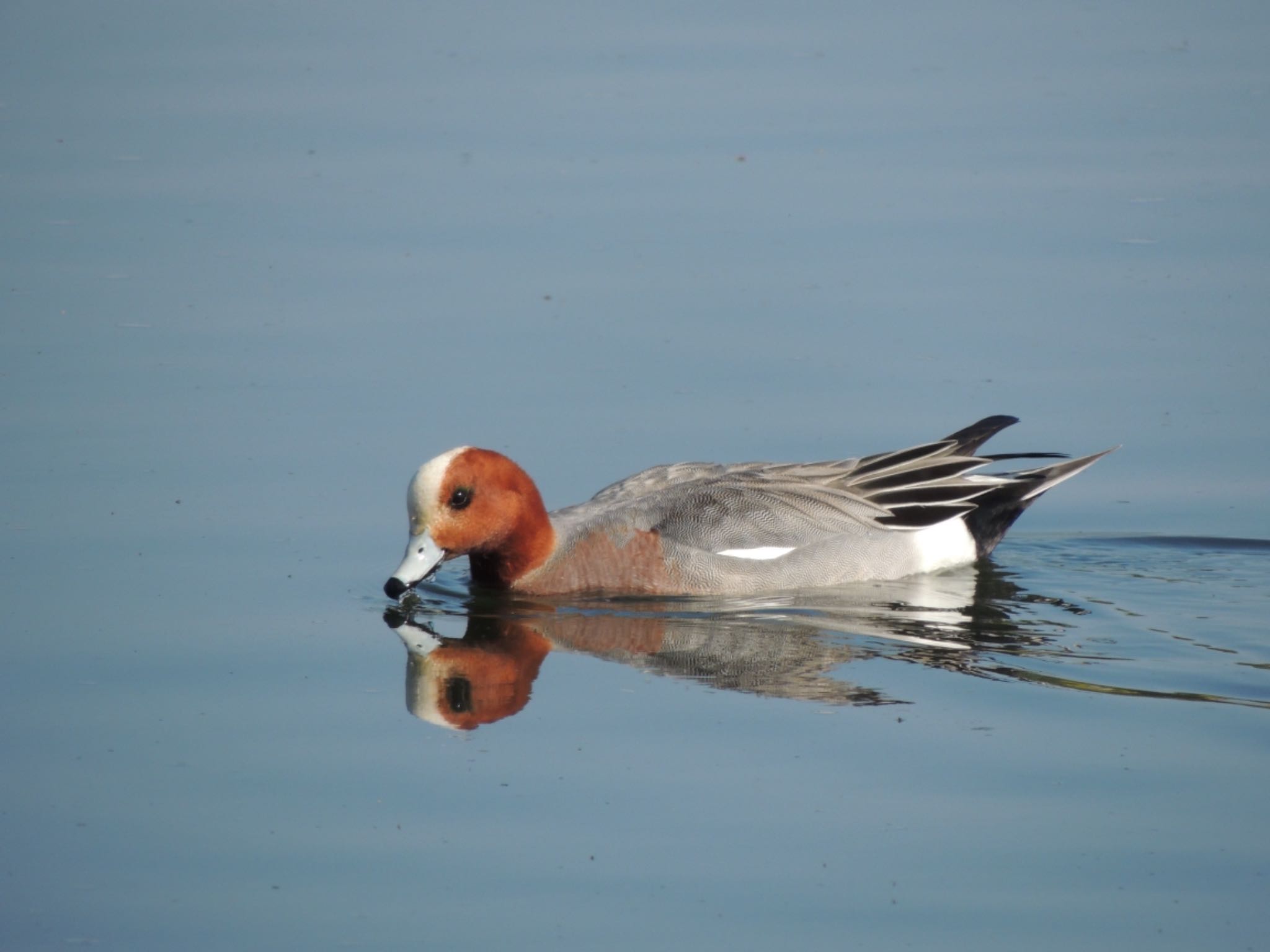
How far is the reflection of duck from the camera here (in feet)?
22.6

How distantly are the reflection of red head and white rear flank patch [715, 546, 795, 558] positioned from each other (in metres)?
0.99

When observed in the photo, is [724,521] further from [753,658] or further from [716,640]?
[753,658]

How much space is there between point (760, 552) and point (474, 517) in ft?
4.14

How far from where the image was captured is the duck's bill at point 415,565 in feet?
25.1

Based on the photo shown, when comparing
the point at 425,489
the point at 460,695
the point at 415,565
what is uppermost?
the point at 425,489

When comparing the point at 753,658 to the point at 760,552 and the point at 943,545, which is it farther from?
the point at 943,545

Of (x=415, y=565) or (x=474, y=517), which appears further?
(x=474, y=517)

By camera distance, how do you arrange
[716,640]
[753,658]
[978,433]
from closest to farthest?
[753,658] < [716,640] < [978,433]

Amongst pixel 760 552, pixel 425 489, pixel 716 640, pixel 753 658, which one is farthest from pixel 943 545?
pixel 425 489

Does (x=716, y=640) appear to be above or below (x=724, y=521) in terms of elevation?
below

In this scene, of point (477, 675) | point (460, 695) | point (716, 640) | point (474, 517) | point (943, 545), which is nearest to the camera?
point (460, 695)

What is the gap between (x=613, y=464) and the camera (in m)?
9.05

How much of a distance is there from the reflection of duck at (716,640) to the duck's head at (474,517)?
21cm

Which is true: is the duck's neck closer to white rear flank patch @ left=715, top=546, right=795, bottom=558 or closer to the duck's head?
the duck's head
